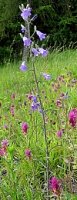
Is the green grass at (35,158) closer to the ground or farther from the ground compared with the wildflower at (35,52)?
closer to the ground

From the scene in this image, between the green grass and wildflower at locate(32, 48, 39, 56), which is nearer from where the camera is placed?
wildflower at locate(32, 48, 39, 56)

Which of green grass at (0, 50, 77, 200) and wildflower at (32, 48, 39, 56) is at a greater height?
wildflower at (32, 48, 39, 56)

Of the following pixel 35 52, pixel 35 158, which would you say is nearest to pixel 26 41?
pixel 35 52

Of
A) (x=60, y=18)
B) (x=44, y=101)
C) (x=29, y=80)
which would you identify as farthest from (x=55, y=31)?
(x=44, y=101)

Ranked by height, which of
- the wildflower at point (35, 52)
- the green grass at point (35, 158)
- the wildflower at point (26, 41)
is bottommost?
the green grass at point (35, 158)

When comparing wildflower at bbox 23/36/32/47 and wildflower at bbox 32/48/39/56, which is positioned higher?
wildflower at bbox 23/36/32/47

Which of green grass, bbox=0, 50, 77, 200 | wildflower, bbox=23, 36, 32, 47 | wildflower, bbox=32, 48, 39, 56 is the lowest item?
green grass, bbox=0, 50, 77, 200

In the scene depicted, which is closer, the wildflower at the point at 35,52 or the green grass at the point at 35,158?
the wildflower at the point at 35,52

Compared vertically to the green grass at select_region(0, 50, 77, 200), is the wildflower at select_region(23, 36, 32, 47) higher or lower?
higher

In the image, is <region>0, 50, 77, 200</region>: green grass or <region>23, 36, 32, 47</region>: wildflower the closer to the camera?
<region>23, 36, 32, 47</region>: wildflower

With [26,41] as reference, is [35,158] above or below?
below

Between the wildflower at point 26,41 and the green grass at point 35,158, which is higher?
the wildflower at point 26,41

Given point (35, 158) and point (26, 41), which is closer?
point (26, 41)

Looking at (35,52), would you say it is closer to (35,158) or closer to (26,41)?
(26,41)
